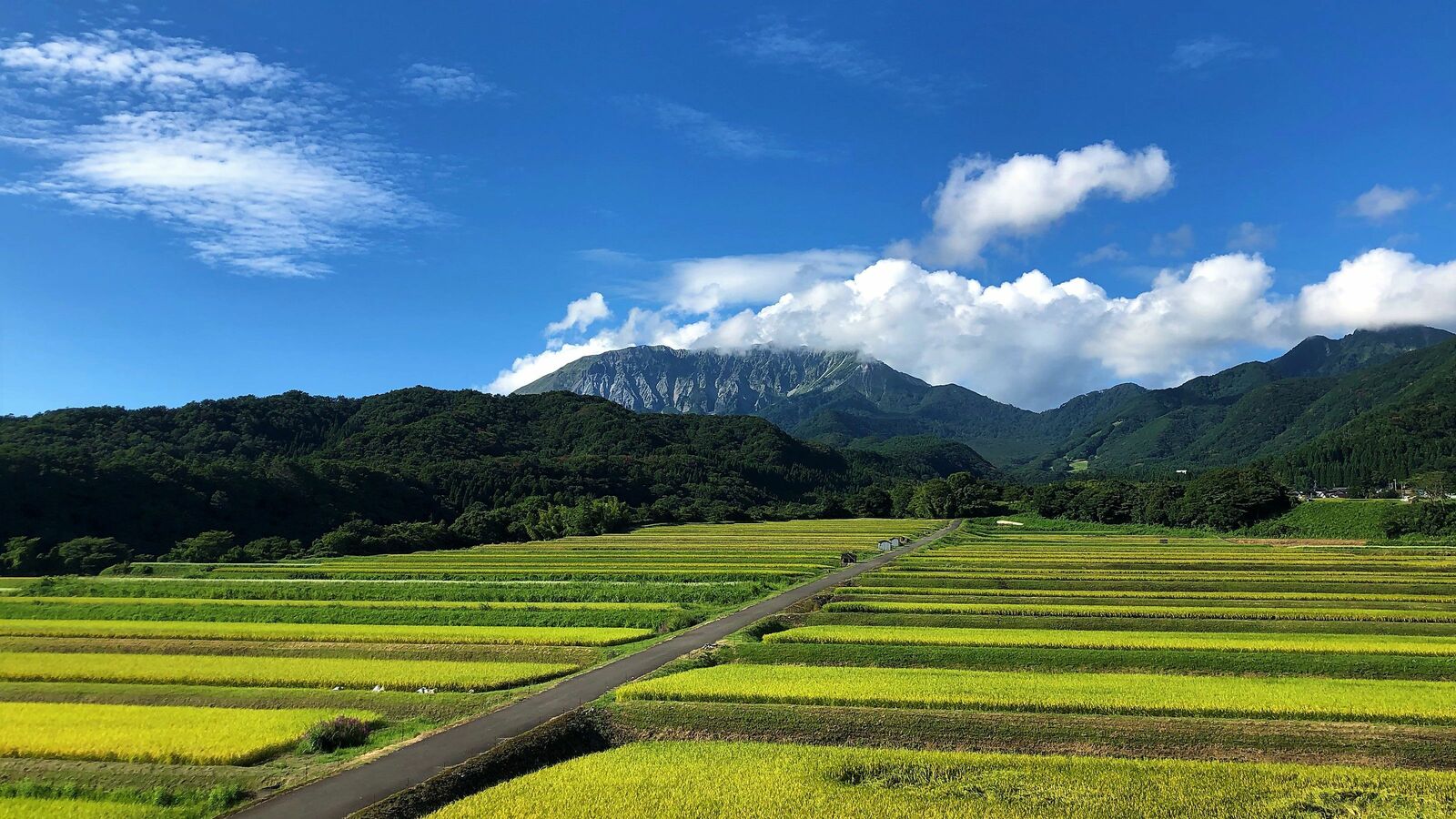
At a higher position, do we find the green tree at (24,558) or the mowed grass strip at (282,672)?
the green tree at (24,558)

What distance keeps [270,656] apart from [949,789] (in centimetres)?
2389

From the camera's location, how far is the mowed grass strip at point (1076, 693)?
17.7 metres

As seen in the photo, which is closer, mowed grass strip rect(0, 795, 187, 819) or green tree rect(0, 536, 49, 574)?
mowed grass strip rect(0, 795, 187, 819)

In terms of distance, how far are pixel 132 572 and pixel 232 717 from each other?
2065 inches

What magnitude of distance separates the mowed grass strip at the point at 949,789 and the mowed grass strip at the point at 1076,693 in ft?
8.34

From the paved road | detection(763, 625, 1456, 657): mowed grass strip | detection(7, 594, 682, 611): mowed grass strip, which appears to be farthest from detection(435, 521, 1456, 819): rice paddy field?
detection(7, 594, 682, 611): mowed grass strip

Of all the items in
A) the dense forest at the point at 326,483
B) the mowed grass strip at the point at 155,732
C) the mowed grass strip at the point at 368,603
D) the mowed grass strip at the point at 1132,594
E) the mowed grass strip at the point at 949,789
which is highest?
the dense forest at the point at 326,483

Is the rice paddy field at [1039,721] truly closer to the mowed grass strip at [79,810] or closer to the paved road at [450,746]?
the paved road at [450,746]

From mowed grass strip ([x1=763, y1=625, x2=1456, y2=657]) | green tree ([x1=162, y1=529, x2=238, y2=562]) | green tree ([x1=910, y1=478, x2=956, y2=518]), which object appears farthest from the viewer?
green tree ([x1=910, y1=478, x2=956, y2=518])

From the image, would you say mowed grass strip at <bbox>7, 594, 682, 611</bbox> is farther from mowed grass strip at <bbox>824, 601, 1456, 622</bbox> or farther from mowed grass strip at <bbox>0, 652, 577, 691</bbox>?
mowed grass strip at <bbox>0, 652, 577, 691</bbox>

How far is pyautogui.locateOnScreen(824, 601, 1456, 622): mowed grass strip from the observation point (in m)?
30.9

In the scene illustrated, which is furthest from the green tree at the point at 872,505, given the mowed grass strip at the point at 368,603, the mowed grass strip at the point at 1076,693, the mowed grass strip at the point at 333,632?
the mowed grass strip at the point at 1076,693

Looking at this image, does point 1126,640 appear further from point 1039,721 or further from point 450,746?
point 450,746

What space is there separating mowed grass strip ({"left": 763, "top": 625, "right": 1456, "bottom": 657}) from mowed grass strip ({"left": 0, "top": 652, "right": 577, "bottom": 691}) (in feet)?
31.1
